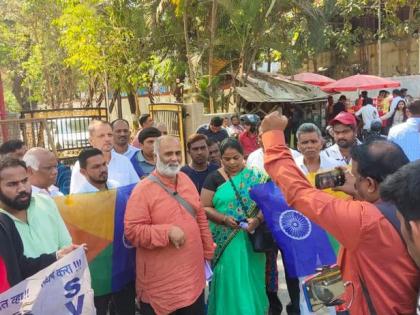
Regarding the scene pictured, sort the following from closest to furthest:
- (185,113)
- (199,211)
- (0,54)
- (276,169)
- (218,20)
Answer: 1. (276,169)
2. (199,211)
3. (185,113)
4. (218,20)
5. (0,54)

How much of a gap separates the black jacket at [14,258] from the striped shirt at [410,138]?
4.01 metres

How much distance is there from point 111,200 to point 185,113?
23.1 feet

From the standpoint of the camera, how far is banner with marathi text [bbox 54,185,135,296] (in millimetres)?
3594

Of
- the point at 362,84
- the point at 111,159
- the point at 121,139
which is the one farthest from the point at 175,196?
the point at 362,84

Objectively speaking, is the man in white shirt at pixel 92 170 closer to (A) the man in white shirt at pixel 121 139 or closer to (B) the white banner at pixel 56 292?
(B) the white banner at pixel 56 292

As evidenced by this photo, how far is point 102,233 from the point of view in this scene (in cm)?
367

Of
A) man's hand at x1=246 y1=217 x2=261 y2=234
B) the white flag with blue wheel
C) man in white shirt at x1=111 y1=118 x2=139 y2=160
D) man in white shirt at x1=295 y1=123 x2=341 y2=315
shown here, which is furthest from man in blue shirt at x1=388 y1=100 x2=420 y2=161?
man in white shirt at x1=111 y1=118 x2=139 y2=160

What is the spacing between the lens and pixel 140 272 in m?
3.39

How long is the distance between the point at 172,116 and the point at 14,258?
860 cm

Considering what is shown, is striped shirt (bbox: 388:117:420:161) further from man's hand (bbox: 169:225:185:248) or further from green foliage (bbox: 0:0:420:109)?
green foliage (bbox: 0:0:420:109)

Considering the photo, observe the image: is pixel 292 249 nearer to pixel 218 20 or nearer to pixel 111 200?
pixel 111 200

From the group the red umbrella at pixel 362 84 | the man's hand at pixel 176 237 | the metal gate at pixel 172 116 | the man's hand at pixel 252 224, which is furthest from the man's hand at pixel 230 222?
the red umbrella at pixel 362 84

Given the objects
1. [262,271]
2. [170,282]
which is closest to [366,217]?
[170,282]

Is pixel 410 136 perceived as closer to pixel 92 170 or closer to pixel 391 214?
pixel 92 170
